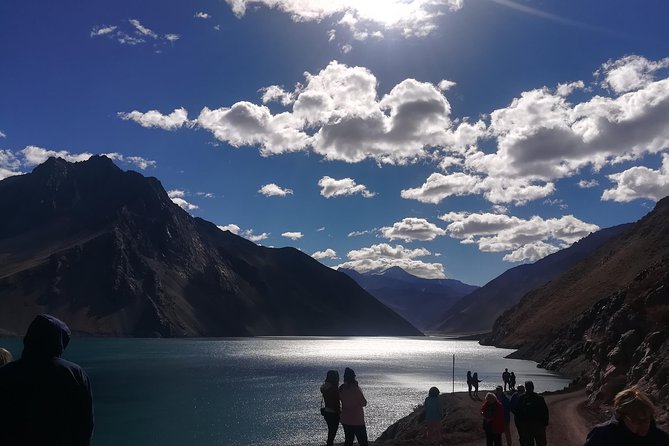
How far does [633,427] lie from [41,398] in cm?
663

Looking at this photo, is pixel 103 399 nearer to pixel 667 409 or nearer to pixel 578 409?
pixel 578 409

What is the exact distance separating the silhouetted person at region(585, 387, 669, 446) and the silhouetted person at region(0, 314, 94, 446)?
19.2ft

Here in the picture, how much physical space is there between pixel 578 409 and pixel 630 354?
892cm

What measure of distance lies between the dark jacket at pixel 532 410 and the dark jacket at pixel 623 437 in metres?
10.9

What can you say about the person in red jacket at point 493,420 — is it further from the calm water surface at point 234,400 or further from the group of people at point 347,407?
the calm water surface at point 234,400

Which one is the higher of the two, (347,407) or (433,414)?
(347,407)

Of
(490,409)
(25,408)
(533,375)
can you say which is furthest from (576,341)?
(25,408)

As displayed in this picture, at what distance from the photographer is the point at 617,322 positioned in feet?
179

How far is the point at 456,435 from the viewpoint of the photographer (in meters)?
29.2

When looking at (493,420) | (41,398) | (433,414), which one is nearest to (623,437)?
(41,398)

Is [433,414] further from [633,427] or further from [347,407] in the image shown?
[633,427]

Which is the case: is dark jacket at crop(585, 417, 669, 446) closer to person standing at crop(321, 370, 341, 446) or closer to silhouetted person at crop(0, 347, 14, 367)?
silhouetted person at crop(0, 347, 14, 367)

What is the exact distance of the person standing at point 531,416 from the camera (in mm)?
16703

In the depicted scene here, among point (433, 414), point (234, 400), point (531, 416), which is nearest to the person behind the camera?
point (531, 416)
